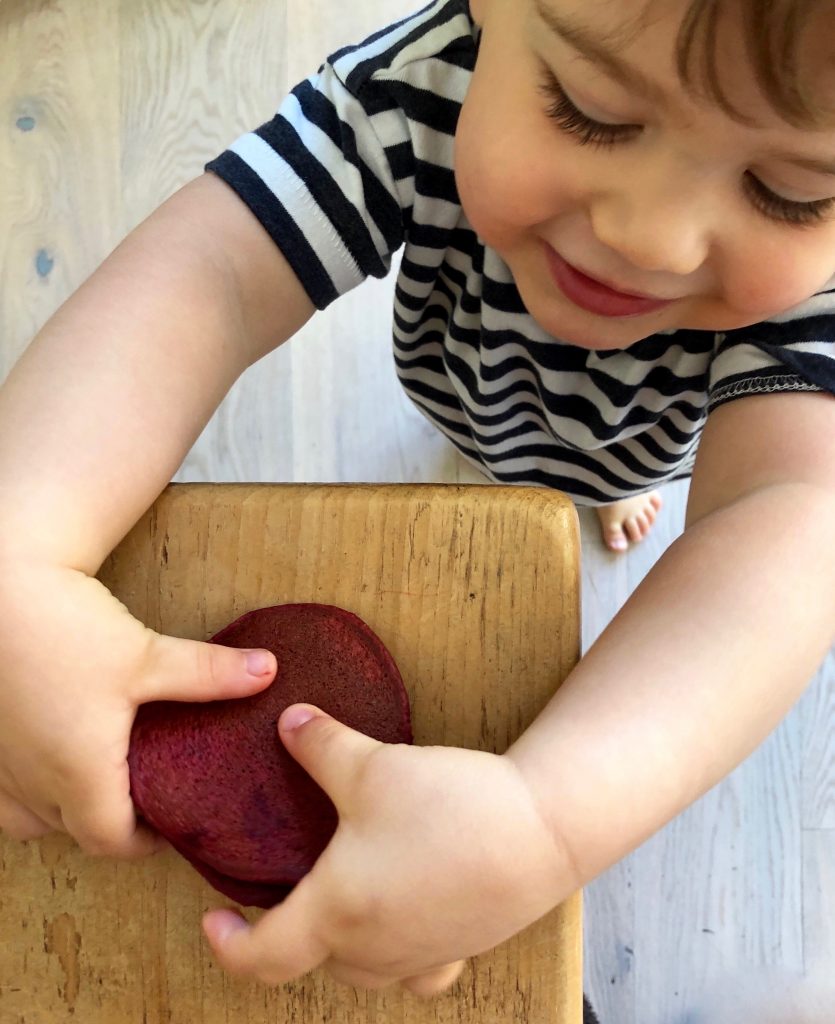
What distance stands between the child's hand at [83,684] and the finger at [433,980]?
11 centimetres

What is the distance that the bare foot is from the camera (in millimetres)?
954

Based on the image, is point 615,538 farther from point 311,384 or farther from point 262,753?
point 262,753

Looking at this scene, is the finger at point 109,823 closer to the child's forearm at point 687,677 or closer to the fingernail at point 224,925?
the fingernail at point 224,925

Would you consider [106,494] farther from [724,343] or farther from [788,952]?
[788,952]

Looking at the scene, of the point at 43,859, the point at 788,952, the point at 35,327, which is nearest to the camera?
the point at 43,859

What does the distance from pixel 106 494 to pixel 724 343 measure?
0.30m

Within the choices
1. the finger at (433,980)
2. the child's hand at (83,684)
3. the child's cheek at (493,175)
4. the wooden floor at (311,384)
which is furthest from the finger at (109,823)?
the wooden floor at (311,384)

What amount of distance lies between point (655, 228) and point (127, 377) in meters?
0.21

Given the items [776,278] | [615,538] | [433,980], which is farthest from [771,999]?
[776,278]

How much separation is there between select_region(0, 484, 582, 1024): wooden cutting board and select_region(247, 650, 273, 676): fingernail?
0.11 feet

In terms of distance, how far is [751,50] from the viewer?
248 millimetres

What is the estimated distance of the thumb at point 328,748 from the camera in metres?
0.30

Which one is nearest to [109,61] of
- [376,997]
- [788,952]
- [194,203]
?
[194,203]

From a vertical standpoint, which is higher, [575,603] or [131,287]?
[131,287]
